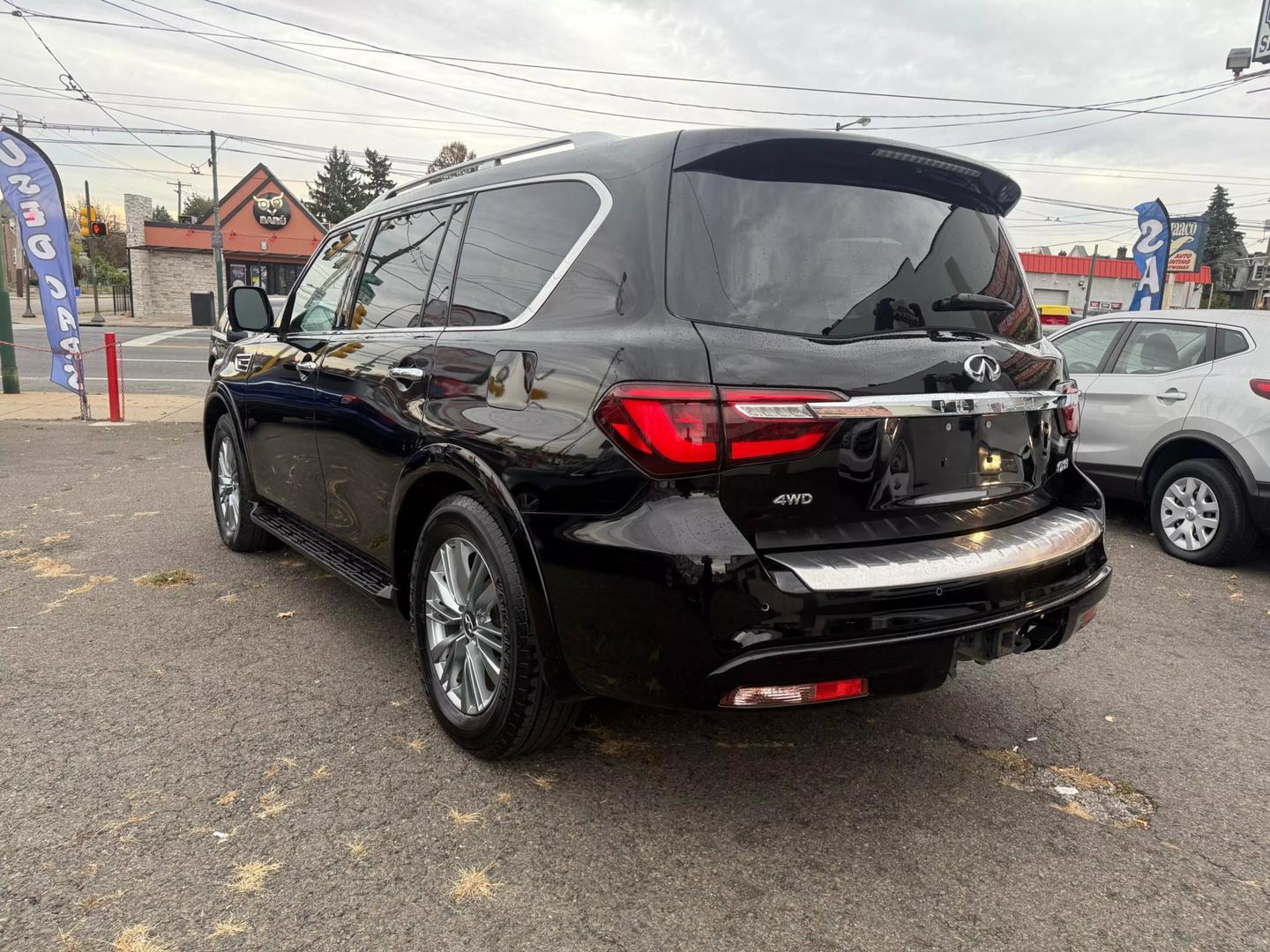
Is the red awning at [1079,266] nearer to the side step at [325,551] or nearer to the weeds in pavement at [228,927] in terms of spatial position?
the side step at [325,551]

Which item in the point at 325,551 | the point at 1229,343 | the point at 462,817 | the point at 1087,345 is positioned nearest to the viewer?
the point at 462,817

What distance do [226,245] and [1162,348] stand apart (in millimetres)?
43398

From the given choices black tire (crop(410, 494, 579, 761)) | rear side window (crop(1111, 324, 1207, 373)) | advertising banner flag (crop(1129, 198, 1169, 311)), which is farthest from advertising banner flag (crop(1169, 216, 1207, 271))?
black tire (crop(410, 494, 579, 761))

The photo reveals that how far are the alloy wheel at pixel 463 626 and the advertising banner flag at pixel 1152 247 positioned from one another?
1937cm

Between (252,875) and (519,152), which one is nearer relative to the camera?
(252,875)

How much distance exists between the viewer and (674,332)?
7.18 feet

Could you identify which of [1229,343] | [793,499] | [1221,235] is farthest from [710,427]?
[1221,235]

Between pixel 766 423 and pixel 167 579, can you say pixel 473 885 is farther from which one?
pixel 167 579

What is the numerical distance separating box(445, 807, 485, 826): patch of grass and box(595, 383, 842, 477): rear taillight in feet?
3.84

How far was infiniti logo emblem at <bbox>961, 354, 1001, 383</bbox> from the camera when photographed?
7.91 ft

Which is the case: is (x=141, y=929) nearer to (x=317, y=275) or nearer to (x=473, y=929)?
(x=473, y=929)

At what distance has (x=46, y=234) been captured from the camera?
10.6m

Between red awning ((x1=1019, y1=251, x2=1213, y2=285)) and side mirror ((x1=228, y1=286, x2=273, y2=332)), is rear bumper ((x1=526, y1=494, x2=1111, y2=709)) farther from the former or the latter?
red awning ((x1=1019, y1=251, x2=1213, y2=285))

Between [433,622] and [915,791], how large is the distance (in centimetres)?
164
